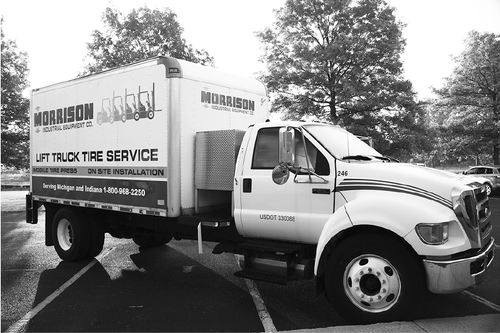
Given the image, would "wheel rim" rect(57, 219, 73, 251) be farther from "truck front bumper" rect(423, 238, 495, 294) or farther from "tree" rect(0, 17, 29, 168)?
"tree" rect(0, 17, 29, 168)

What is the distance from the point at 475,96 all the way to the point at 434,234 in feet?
88.6

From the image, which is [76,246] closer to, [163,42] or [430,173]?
[430,173]

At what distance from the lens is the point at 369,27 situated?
1986 cm

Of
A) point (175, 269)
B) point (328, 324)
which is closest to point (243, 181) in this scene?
point (328, 324)

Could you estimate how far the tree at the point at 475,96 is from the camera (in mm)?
25875

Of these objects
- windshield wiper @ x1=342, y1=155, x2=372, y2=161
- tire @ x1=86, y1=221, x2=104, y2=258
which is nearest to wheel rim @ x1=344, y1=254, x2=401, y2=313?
windshield wiper @ x1=342, y1=155, x2=372, y2=161

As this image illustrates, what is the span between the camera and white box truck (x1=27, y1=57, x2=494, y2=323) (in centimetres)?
415

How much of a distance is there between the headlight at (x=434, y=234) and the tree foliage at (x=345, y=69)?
51.8 ft

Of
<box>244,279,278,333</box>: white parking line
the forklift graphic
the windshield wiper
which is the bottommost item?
<box>244,279,278,333</box>: white parking line

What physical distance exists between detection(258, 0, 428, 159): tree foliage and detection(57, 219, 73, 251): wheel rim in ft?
47.8

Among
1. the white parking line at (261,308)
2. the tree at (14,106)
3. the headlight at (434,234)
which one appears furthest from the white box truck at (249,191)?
the tree at (14,106)

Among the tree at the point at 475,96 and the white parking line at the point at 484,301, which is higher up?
the tree at the point at 475,96

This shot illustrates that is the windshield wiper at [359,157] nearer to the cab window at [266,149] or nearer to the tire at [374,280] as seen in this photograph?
the cab window at [266,149]

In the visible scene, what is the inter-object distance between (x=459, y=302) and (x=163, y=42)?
68.0 feet
